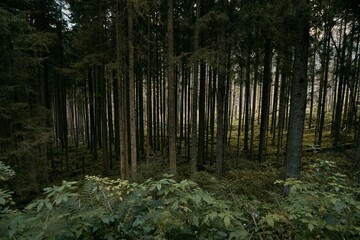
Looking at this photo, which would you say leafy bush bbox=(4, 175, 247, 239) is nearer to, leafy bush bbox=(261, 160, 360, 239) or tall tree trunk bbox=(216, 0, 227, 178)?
leafy bush bbox=(261, 160, 360, 239)

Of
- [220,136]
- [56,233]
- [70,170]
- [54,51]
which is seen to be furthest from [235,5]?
[70,170]

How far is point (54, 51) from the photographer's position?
13781 mm

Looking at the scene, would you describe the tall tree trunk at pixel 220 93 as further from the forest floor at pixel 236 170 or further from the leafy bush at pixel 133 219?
the leafy bush at pixel 133 219

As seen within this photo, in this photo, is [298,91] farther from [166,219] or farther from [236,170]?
[166,219]

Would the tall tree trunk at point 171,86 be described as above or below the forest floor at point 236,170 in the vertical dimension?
above

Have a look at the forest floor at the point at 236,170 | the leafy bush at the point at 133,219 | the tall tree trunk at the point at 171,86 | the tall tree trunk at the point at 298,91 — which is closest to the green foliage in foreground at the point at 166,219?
the leafy bush at the point at 133,219

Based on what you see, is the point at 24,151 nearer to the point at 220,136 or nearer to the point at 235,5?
the point at 220,136

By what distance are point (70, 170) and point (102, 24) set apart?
9.05m

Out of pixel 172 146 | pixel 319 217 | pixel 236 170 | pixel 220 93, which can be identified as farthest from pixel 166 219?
pixel 220 93

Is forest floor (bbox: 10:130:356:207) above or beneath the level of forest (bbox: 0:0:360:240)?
beneath

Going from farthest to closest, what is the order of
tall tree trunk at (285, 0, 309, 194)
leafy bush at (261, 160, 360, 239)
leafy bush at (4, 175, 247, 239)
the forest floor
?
the forest floor, tall tree trunk at (285, 0, 309, 194), leafy bush at (261, 160, 360, 239), leafy bush at (4, 175, 247, 239)

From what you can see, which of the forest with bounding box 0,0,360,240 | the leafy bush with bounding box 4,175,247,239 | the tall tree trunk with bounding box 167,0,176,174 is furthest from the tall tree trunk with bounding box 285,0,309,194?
the leafy bush with bounding box 4,175,247,239

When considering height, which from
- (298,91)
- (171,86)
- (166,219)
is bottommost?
(166,219)

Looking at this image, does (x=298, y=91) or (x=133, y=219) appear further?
(x=298, y=91)
